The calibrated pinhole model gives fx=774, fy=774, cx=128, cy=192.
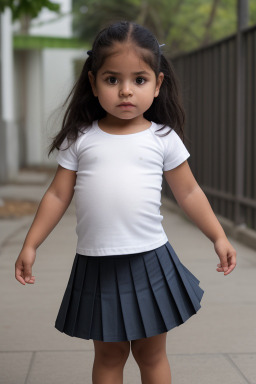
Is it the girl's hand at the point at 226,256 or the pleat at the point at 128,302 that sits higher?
the girl's hand at the point at 226,256

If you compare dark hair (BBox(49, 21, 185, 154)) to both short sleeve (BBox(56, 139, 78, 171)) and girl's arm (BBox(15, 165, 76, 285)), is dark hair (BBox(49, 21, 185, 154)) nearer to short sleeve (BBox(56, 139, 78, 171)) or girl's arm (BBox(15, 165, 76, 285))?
short sleeve (BBox(56, 139, 78, 171))

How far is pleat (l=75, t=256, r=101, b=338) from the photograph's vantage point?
2.70 metres

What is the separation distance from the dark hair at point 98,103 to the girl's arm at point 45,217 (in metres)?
0.14

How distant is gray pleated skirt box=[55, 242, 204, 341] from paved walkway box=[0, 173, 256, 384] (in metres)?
0.77

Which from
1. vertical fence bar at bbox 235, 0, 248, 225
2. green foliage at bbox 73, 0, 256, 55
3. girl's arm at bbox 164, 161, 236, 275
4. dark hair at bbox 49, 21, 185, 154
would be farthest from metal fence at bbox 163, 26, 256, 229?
green foliage at bbox 73, 0, 256, 55

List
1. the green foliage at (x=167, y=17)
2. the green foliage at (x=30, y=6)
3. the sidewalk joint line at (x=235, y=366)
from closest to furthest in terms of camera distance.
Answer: the sidewalk joint line at (x=235, y=366), the green foliage at (x=30, y=6), the green foliage at (x=167, y=17)

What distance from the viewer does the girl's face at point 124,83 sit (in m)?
2.60

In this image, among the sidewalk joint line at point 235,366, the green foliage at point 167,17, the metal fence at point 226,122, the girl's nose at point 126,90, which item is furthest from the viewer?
the green foliage at point 167,17

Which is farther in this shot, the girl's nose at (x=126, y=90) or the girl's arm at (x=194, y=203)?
the girl's arm at (x=194, y=203)

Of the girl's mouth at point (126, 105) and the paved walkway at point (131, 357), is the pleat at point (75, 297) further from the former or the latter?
the paved walkway at point (131, 357)

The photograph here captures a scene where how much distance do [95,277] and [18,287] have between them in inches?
104

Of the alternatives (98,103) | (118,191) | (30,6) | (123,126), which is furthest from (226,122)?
(118,191)

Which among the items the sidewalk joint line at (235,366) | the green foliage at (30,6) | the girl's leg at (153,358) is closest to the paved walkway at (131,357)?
the sidewalk joint line at (235,366)

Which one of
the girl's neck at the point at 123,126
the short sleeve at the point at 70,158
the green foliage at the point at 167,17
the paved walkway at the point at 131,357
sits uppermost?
the green foliage at the point at 167,17
